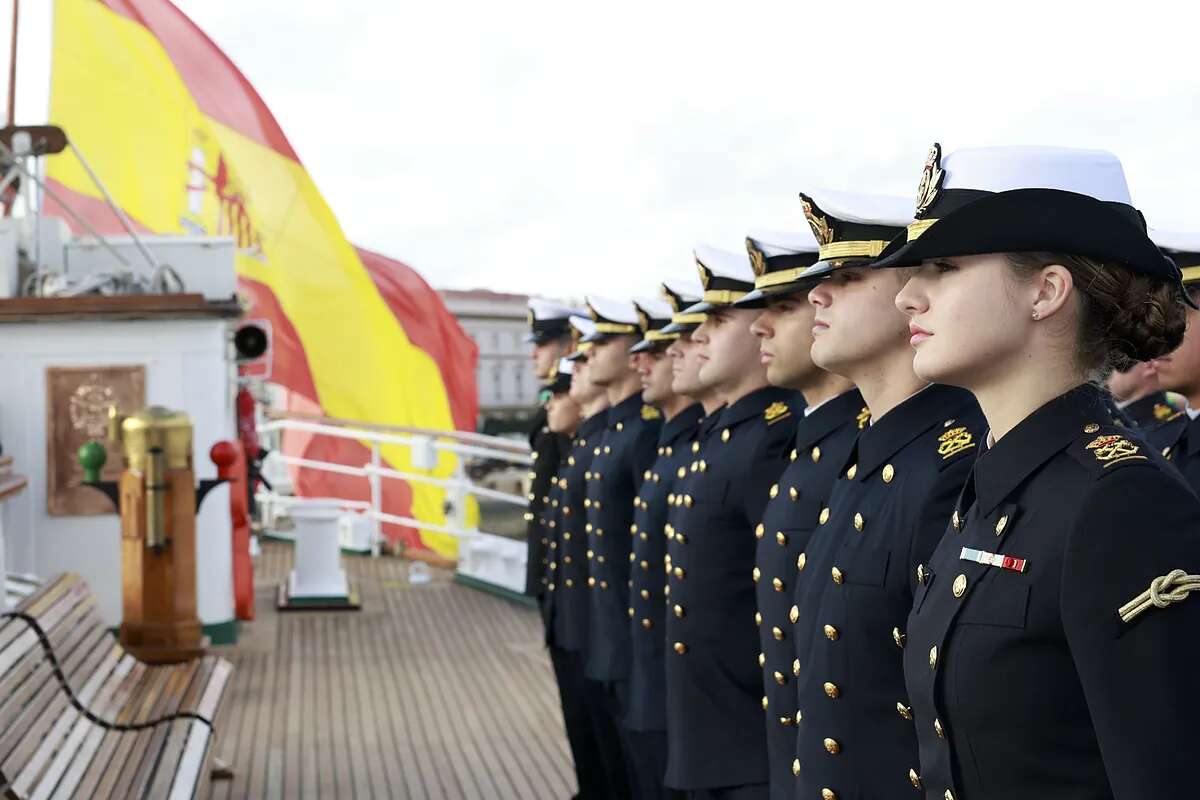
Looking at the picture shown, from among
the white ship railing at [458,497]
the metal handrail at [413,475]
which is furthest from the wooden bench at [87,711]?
the metal handrail at [413,475]

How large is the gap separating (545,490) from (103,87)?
23.7ft

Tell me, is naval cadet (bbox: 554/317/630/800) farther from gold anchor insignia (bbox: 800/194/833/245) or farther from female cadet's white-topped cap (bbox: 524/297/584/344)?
gold anchor insignia (bbox: 800/194/833/245)

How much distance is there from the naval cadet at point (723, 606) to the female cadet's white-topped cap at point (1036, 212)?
155 centimetres

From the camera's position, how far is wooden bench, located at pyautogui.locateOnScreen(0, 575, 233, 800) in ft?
11.4

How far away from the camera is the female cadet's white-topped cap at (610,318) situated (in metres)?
4.77

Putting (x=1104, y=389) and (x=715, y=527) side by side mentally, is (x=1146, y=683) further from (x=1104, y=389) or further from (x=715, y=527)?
(x=715, y=527)

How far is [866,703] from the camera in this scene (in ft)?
6.99

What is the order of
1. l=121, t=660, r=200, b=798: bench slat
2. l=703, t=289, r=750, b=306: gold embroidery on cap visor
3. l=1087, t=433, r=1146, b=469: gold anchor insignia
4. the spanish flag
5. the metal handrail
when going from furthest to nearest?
the spanish flag < the metal handrail < l=121, t=660, r=200, b=798: bench slat < l=703, t=289, r=750, b=306: gold embroidery on cap visor < l=1087, t=433, r=1146, b=469: gold anchor insignia

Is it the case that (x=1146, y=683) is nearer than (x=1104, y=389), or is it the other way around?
(x=1146, y=683)

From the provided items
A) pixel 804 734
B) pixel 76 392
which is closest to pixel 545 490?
pixel 76 392

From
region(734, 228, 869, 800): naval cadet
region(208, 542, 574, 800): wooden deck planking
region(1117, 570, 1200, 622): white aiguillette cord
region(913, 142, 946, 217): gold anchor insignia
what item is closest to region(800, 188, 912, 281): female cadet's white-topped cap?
region(734, 228, 869, 800): naval cadet

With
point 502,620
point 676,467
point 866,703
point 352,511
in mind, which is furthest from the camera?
point 352,511

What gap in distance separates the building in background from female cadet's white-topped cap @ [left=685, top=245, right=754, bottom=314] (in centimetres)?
6812

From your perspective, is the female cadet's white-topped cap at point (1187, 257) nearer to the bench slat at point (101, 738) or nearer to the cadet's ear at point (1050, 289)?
the cadet's ear at point (1050, 289)
